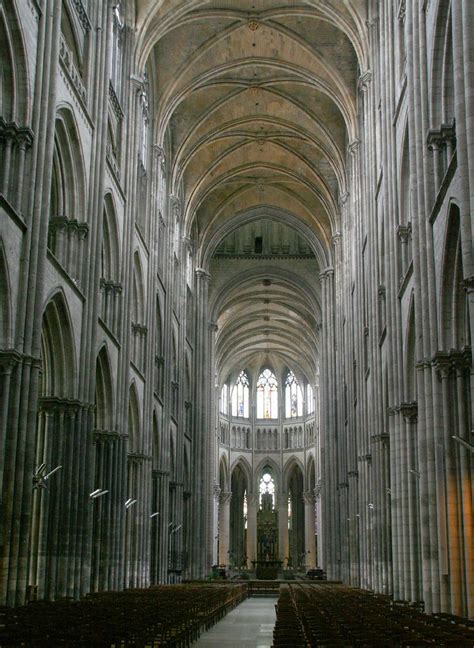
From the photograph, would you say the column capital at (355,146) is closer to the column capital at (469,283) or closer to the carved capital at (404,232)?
the carved capital at (404,232)

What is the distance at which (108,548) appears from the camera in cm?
3294

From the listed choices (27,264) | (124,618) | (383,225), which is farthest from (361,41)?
(124,618)

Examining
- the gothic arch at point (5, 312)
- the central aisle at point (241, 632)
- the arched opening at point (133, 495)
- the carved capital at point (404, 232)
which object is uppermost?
the carved capital at point (404, 232)

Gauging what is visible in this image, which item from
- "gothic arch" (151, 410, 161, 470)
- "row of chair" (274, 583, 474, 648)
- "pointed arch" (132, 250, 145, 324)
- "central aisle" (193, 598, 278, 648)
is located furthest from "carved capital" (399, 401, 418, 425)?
"gothic arch" (151, 410, 161, 470)

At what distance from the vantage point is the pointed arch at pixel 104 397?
32.6m

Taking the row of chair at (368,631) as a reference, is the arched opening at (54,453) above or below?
above

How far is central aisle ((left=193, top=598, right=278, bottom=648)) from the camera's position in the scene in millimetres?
20875

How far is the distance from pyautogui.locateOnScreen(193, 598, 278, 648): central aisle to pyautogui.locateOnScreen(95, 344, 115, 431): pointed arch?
860 centimetres

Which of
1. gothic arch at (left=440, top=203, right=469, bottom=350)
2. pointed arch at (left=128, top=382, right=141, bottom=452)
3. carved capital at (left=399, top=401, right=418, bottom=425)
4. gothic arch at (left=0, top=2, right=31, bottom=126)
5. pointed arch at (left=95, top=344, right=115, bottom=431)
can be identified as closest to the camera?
gothic arch at (left=440, top=203, right=469, bottom=350)

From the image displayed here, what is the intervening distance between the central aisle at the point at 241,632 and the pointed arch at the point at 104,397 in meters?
8.60

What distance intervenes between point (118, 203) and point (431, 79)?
51.2ft

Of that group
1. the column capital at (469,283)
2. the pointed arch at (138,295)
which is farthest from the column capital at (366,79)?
the column capital at (469,283)

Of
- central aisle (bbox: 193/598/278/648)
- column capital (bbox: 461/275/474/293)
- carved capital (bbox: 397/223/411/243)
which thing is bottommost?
central aisle (bbox: 193/598/278/648)

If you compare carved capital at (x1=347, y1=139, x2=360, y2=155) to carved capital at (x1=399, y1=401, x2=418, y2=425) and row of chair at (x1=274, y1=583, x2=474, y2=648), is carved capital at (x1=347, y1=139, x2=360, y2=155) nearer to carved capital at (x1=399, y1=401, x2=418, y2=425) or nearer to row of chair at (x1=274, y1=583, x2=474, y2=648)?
carved capital at (x1=399, y1=401, x2=418, y2=425)
